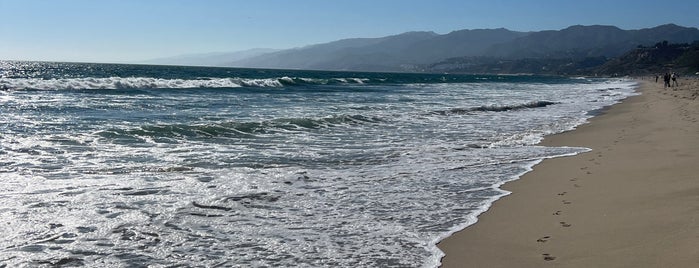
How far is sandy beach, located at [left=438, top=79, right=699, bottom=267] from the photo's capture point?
4473 millimetres

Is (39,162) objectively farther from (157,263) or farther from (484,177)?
(484,177)

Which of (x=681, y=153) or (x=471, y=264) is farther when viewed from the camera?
(x=681, y=153)

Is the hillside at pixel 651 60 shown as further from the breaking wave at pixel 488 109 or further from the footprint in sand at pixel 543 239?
the footprint in sand at pixel 543 239

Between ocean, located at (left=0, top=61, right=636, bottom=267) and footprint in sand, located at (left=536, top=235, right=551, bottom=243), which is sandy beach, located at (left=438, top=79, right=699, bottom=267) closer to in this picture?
footprint in sand, located at (left=536, top=235, right=551, bottom=243)

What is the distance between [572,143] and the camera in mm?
12914

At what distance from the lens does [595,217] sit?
5730 millimetres

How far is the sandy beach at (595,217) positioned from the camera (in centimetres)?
447

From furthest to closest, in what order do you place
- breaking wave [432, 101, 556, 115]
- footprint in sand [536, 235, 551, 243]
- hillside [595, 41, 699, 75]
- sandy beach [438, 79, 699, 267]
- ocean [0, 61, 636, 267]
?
hillside [595, 41, 699, 75] → breaking wave [432, 101, 556, 115] → footprint in sand [536, 235, 551, 243] → ocean [0, 61, 636, 267] → sandy beach [438, 79, 699, 267]

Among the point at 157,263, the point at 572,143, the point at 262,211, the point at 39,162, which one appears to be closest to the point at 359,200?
the point at 262,211

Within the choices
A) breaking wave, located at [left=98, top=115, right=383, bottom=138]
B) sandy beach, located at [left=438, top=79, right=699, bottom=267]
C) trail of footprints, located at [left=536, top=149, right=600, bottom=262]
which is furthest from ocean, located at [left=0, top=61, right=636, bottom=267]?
trail of footprints, located at [left=536, top=149, right=600, bottom=262]

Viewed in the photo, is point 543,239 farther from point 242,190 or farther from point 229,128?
point 229,128

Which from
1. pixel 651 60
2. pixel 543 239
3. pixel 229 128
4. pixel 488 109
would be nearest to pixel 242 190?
pixel 543 239

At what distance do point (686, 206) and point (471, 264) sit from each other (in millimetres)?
2585

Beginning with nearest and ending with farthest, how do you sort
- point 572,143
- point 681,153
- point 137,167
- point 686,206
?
point 686,206 < point 137,167 < point 681,153 < point 572,143
